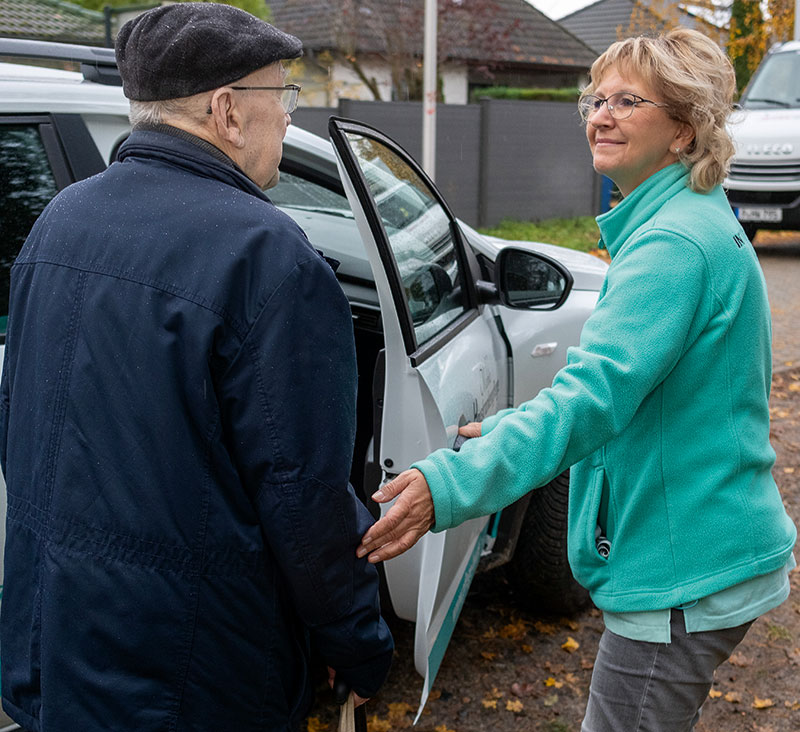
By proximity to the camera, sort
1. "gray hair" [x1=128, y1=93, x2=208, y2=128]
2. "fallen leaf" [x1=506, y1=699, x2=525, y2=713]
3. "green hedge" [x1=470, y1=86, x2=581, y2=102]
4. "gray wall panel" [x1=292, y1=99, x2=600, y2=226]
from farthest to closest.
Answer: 1. "green hedge" [x1=470, y1=86, x2=581, y2=102]
2. "gray wall panel" [x1=292, y1=99, x2=600, y2=226]
3. "fallen leaf" [x1=506, y1=699, x2=525, y2=713]
4. "gray hair" [x1=128, y1=93, x2=208, y2=128]

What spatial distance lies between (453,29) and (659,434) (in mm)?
17436

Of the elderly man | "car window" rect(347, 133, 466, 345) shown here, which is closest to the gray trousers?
the elderly man

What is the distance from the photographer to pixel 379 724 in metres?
3.12

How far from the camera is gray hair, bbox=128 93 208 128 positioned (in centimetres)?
154

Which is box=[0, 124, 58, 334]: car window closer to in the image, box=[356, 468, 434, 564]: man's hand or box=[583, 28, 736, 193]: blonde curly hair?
box=[356, 468, 434, 564]: man's hand

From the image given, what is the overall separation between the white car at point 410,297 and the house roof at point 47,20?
6258mm

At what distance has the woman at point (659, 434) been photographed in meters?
1.64

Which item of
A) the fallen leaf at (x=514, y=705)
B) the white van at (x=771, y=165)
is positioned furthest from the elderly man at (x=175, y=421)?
the white van at (x=771, y=165)

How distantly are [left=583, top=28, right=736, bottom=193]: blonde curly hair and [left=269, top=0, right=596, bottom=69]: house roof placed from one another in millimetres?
15309

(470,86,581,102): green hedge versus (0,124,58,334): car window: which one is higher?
(0,124,58,334): car window

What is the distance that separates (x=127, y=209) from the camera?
4.84ft

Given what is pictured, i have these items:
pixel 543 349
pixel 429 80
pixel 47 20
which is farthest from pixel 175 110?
pixel 47 20

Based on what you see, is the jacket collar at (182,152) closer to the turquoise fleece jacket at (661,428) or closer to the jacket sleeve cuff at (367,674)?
the turquoise fleece jacket at (661,428)

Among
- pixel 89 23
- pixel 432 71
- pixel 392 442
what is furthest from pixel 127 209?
pixel 89 23
